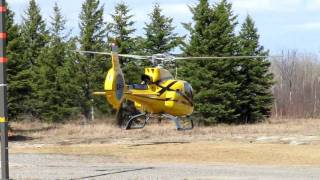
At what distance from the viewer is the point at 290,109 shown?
77500 mm

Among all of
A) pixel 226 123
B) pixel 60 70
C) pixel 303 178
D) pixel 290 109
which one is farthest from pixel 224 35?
pixel 303 178

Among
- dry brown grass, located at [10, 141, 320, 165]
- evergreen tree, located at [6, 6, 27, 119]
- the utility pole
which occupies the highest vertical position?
evergreen tree, located at [6, 6, 27, 119]

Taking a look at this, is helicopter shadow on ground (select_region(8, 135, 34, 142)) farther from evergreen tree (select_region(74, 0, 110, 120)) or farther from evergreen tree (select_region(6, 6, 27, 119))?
evergreen tree (select_region(74, 0, 110, 120))

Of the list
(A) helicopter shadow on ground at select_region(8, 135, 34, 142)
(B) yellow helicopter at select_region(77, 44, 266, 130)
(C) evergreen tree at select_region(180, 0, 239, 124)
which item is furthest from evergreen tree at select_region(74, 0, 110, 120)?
(B) yellow helicopter at select_region(77, 44, 266, 130)

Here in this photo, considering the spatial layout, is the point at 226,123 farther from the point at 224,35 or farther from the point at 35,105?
the point at 35,105

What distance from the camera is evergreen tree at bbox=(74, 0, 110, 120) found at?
182 ft

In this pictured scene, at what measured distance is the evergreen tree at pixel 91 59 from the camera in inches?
2190

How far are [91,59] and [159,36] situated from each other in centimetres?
698

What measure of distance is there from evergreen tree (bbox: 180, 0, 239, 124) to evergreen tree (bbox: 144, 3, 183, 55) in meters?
3.63

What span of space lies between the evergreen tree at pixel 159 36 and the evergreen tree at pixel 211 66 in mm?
3632

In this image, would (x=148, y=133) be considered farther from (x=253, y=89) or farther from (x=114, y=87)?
(x=253, y=89)

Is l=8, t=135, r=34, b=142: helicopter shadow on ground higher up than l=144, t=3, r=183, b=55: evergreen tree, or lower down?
lower down

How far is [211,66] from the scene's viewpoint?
5016cm

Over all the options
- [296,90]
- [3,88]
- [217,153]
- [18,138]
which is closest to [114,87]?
[217,153]
